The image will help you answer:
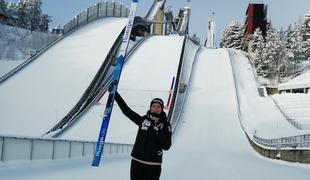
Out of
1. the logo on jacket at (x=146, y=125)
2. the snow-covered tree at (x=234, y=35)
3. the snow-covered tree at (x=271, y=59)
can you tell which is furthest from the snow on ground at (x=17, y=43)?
the snow-covered tree at (x=234, y=35)

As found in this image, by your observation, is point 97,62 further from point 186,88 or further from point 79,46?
point 186,88

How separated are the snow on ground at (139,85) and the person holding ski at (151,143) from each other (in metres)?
22.8

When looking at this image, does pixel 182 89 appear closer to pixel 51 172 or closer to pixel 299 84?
pixel 299 84

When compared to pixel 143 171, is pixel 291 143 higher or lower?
lower

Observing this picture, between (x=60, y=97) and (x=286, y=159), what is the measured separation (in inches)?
776

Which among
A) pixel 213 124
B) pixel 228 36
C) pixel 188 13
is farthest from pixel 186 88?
pixel 228 36

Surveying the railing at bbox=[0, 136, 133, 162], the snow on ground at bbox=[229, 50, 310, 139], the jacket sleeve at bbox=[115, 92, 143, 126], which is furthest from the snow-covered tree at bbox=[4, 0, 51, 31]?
the jacket sleeve at bbox=[115, 92, 143, 126]

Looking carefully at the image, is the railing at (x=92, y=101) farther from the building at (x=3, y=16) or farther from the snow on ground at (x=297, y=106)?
the building at (x=3, y=16)

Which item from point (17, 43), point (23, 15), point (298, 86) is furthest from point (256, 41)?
point (23, 15)

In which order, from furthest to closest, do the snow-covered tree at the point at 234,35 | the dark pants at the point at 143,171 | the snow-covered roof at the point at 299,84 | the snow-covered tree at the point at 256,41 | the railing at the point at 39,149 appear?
the snow-covered tree at the point at 234,35
the snow-covered tree at the point at 256,41
the snow-covered roof at the point at 299,84
the railing at the point at 39,149
the dark pants at the point at 143,171

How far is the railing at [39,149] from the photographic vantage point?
9.94 metres

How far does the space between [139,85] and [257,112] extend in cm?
1061

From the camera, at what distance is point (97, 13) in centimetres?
5984

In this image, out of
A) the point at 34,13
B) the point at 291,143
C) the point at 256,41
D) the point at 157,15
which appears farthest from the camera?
the point at 157,15
